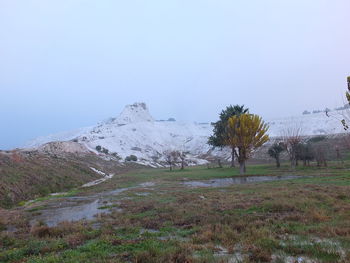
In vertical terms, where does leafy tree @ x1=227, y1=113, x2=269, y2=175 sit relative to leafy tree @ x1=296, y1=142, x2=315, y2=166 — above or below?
above

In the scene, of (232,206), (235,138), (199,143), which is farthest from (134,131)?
(232,206)

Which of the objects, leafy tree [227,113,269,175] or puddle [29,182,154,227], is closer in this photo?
puddle [29,182,154,227]

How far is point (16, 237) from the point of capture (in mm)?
9789

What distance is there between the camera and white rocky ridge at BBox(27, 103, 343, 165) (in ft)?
309

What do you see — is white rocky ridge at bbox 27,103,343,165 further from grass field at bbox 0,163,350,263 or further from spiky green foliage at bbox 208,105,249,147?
grass field at bbox 0,163,350,263

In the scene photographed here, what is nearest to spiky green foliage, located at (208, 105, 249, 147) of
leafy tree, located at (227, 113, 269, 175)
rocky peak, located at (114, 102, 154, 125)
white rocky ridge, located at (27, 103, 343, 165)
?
leafy tree, located at (227, 113, 269, 175)

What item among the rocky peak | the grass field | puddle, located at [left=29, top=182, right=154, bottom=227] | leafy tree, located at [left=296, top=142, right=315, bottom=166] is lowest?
puddle, located at [left=29, top=182, right=154, bottom=227]

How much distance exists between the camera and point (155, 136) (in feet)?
452

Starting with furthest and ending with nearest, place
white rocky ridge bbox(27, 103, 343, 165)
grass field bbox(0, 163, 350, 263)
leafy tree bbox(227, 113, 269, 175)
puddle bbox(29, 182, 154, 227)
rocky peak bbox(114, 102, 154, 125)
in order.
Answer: rocky peak bbox(114, 102, 154, 125) → white rocky ridge bbox(27, 103, 343, 165) → leafy tree bbox(227, 113, 269, 175) → puddle bbox(29, 182, 154, 227) → grass field bbox(0, 163, 350, 263)

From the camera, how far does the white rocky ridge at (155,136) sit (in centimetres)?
9412

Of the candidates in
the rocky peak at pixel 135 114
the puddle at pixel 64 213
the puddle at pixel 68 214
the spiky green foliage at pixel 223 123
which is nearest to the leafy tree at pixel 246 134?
the spiky green foliage at pixel 223 123

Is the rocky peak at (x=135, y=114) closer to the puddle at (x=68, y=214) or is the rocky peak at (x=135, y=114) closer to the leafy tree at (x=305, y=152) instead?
the leafy tree at (x=305, y=152)

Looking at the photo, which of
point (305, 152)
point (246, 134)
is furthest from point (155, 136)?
point (246, 134)

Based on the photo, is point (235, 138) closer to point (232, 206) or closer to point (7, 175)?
point (232, 206)
